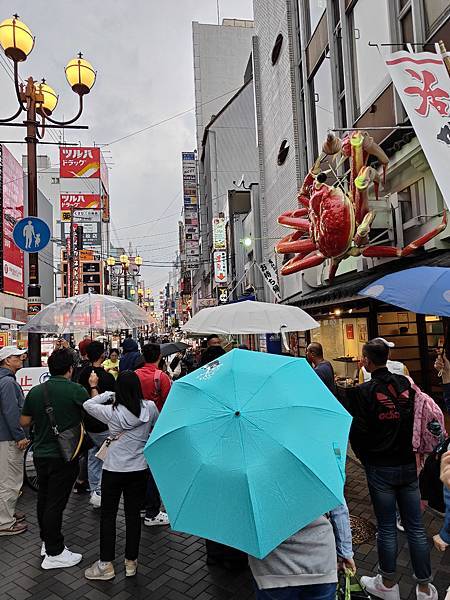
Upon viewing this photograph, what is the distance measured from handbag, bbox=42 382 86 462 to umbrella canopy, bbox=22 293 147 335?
3148 mm

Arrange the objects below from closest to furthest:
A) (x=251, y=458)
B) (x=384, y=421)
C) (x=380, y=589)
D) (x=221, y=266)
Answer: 1. (x=251, y=458)
2. (x=384, y=421)
3. (x=380, y=589)
4. (x=221, y=266)

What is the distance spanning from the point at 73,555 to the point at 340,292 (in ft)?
20.9

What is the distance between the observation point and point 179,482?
2.05 meters

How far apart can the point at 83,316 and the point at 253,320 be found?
3.20 metres

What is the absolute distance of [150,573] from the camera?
430 centimetres

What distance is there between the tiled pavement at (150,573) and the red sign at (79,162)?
152 feet

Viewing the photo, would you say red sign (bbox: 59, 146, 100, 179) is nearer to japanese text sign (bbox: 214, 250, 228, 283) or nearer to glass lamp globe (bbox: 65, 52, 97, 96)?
japanese text sign (bbox: 214, 250, 228, 283)

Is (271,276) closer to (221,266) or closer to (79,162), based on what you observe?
(221,266)

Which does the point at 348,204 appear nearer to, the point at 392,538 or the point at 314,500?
the point at 392,538

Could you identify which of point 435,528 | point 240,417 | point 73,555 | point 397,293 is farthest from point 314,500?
point 435,528

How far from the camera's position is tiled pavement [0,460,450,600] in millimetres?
3957

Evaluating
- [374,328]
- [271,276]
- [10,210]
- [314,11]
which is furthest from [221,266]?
[10,210]

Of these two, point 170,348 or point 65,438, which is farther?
point 170,348

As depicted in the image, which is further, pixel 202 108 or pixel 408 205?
pixel 202 108
